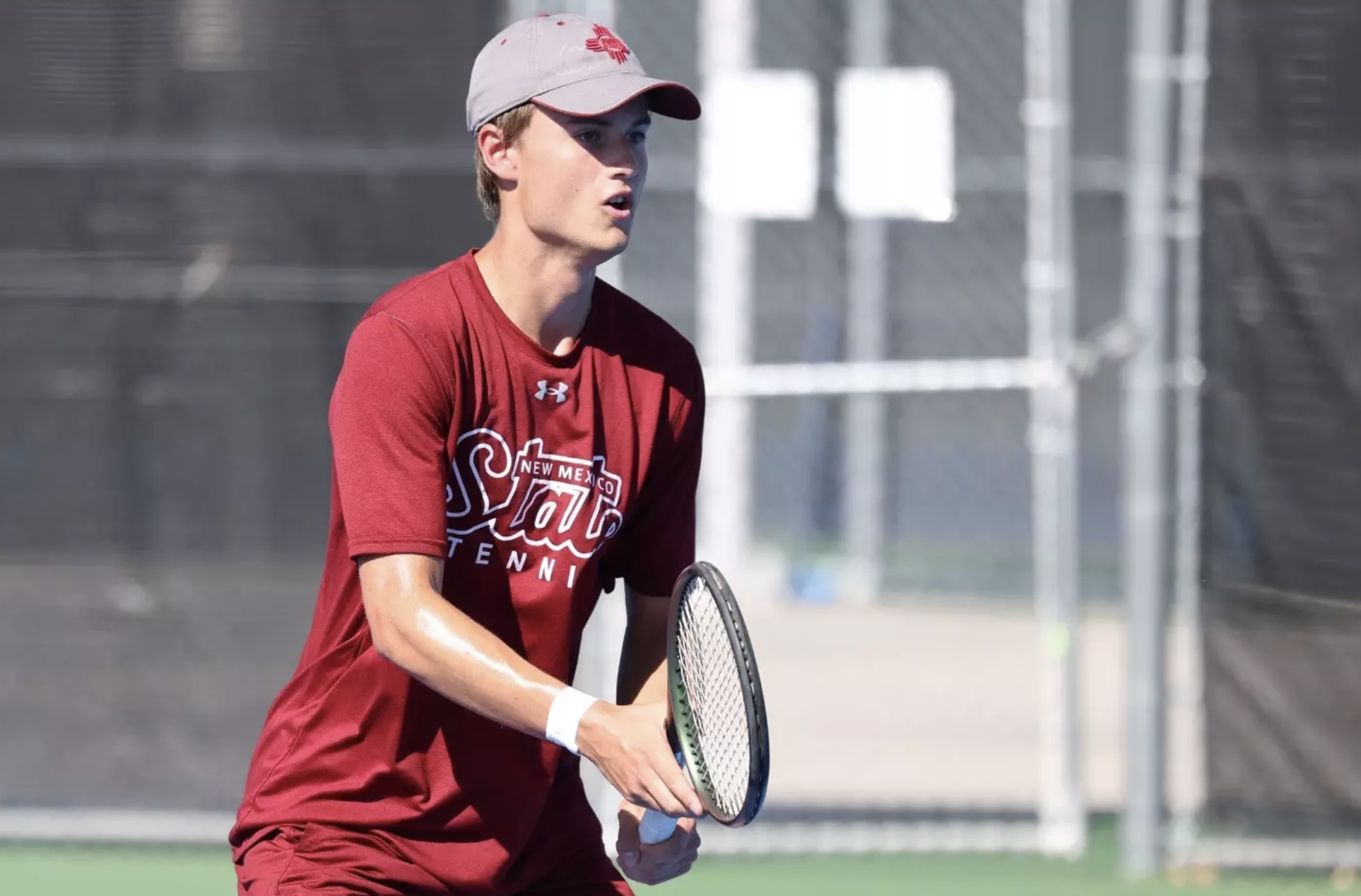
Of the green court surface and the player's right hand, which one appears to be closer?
the player's right hand

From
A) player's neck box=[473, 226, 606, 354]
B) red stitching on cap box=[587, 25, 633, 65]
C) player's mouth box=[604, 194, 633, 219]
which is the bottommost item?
player's neck box=[473, 226, 606, 354]

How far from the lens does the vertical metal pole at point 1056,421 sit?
5.86 meters

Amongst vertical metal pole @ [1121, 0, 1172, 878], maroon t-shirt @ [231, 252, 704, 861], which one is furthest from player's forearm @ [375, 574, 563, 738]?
vertical metal pole @ [1121, 0, 1172, 878]

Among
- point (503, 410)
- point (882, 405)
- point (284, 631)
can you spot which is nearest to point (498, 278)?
point (503, 410)

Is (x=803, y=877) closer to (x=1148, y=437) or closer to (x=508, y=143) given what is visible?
(x=1148, y=437)

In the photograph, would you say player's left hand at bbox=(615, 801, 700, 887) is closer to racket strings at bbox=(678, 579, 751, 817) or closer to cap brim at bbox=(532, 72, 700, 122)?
racket strings at bbox=(678, 579, 751, 817)

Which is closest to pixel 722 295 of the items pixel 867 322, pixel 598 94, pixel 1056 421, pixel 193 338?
pixel 1056 421

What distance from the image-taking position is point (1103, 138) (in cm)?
1351

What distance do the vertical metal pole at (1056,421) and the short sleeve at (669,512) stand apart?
108 inches

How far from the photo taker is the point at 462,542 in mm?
2990

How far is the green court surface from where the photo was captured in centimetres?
563

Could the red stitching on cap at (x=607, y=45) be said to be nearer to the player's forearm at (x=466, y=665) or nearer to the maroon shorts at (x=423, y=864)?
the player's forearm at (x=466, y=665)

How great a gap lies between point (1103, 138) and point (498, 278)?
11.1 m

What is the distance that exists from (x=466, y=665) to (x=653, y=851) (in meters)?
0.60
